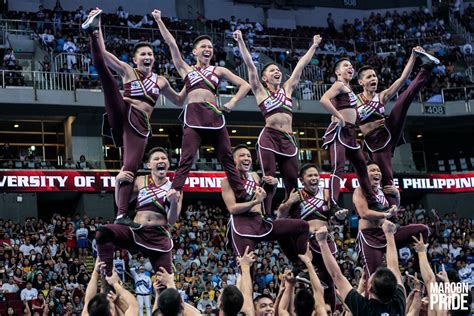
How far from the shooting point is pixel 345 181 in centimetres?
3259

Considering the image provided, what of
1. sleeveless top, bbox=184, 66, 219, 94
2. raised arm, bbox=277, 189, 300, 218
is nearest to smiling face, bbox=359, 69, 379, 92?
raised arm, bbox=277, 189, 300, 218

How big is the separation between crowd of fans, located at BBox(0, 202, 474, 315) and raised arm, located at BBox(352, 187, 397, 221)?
13.6 ft

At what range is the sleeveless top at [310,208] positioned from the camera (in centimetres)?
1264

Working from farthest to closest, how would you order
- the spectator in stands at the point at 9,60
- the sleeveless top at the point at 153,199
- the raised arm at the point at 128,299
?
the spectator in stands at the point at 9,60
the sleeveless top at the point at 153,199
the raised arm at the point at 128,299

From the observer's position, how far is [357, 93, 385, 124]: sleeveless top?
1388cm

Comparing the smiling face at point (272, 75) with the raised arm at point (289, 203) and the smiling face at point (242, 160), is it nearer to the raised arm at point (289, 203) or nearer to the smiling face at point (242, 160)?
the smiling face at point (242, 160)

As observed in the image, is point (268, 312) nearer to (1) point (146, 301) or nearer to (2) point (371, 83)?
(2) point (371, 83)

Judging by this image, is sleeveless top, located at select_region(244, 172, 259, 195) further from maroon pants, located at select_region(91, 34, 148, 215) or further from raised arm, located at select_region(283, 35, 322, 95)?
raised arm, located at select_region(283, 35, 322, 95)

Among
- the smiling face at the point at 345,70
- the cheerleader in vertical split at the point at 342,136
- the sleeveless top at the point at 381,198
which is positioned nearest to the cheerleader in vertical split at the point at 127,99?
the cheerleader in vertical split at the point at 342,136

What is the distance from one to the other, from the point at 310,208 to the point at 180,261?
410 inches

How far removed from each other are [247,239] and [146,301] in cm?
732

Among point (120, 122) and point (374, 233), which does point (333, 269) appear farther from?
point (374, 233)

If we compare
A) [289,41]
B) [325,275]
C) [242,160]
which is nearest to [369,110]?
[242,160]

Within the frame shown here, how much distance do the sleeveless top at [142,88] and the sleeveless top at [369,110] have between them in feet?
12.4
